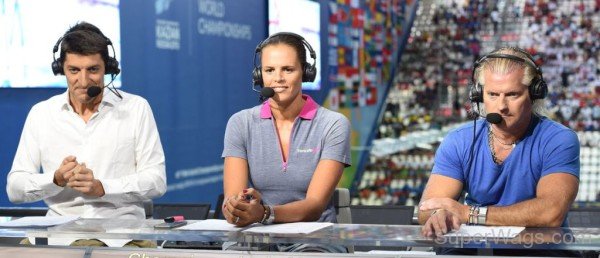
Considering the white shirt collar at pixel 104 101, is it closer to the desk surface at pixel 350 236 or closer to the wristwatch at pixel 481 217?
the desk surface at pixel 350 236

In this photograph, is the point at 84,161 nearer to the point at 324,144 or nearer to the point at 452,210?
the point at 324,144

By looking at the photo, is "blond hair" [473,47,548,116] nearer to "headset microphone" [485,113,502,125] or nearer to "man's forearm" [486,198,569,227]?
"headset microphone" [485,113,502,125]

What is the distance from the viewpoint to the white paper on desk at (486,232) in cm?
224

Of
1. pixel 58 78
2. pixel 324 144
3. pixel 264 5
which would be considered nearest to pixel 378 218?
pixel 324 144

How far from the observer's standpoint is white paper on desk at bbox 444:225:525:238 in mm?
2238

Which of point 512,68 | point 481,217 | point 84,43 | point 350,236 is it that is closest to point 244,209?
point 350,236

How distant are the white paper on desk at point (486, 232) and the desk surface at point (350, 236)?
2 cm

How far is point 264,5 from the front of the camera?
747 centimetres

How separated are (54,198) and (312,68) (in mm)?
921

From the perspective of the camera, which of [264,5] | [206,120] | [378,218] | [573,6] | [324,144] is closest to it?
[324,144]

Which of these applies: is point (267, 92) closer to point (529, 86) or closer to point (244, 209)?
point (244, 209)

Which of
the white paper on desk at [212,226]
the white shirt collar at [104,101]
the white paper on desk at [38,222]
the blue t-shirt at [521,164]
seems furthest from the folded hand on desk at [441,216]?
the white shirt collar at [104,101]

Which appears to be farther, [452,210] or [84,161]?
[84,161]

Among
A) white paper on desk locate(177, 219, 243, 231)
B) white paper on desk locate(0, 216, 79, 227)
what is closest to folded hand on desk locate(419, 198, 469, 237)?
white paper on desk locate(177, 219, 243, 231)
